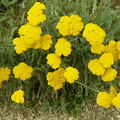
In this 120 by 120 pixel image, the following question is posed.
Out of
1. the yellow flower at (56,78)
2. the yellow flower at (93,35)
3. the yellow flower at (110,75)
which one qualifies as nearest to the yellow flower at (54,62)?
the yellow flower at (56,78)

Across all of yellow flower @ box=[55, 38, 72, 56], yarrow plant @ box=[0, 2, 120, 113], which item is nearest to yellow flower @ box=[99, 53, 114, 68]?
yarrow plant @ box=[0, 2, 120, 113]

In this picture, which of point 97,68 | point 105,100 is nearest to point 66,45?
point 97,68

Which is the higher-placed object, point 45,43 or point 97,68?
point 45,43

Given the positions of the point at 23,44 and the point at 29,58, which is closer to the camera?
the point at 23,44

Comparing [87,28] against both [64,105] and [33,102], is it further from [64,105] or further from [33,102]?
[33,102]

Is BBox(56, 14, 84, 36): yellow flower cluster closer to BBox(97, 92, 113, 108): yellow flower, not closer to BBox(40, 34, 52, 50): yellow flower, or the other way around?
BBox(40, 34, 52, 50): yellow flower

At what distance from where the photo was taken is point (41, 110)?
2.10 meters

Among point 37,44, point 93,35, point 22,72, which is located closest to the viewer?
point 93,35

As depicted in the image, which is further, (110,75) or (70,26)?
(110,75)

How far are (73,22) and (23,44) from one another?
0.56 metres

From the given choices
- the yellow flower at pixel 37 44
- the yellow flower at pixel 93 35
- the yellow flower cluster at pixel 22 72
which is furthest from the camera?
the yellow flower cluster at pixel 22 72

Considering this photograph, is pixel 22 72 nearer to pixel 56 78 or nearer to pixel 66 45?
pixel 56 78

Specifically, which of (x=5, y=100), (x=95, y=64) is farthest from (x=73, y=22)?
(x=5, y=100)

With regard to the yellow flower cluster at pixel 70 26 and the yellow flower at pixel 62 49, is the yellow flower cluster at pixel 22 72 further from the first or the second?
the yellow flower cluster at pixel 70 26
